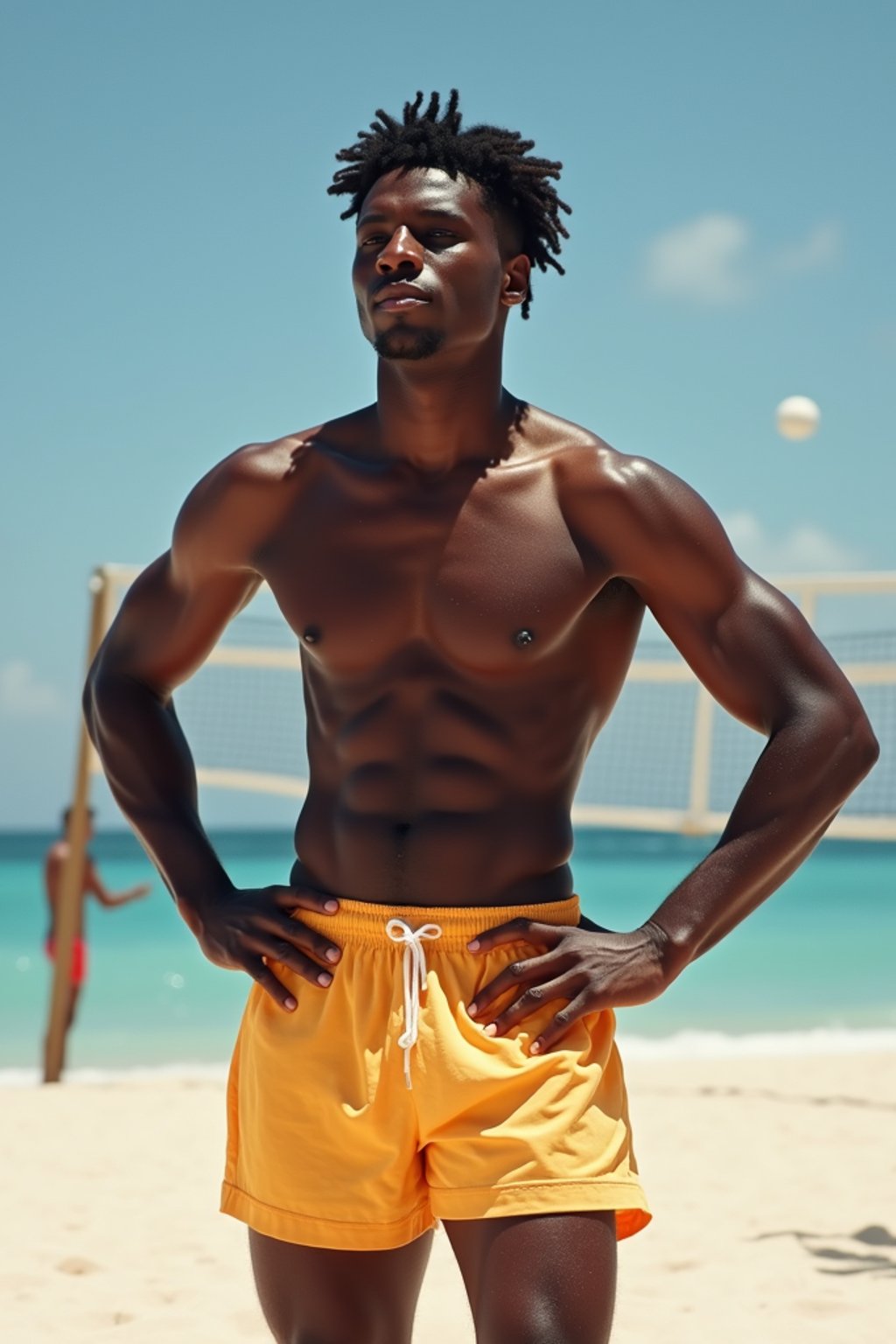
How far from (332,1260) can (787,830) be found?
813 mm

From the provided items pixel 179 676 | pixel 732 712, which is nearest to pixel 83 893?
pixel 179 676

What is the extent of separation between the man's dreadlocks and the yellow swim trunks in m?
0.97

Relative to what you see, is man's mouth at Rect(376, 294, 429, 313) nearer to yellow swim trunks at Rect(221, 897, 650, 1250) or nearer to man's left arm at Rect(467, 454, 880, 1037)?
man's left arm at Rect(467, 454, 880, 1037)

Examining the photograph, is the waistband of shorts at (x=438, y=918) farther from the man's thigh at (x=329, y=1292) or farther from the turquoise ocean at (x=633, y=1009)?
the turquoise ocean at (x=633, y=1009)

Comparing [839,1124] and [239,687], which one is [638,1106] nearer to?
[839,1124]

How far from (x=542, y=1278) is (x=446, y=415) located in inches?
44.2

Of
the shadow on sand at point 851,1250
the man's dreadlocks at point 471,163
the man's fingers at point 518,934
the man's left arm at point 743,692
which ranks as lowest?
the shadow on sand at point 851,1250

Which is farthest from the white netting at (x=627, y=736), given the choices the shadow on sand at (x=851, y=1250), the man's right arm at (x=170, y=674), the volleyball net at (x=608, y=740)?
the man's right arm at (x=170, y=674)

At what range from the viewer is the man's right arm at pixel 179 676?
2385 mm

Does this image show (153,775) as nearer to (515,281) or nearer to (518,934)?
(518,934)

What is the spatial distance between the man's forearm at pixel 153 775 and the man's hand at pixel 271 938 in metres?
0.11

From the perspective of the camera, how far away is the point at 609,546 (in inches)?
87.0

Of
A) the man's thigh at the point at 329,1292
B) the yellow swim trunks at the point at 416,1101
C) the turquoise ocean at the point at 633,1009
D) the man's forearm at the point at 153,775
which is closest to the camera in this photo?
the yellow swim trunks at the point at 416,1101

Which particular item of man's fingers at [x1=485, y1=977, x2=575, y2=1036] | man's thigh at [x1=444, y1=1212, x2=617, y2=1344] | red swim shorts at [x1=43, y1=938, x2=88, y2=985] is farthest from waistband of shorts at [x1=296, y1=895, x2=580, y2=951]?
red swim shorts at [x1=43, y1=938, x2=88, y2=985]
